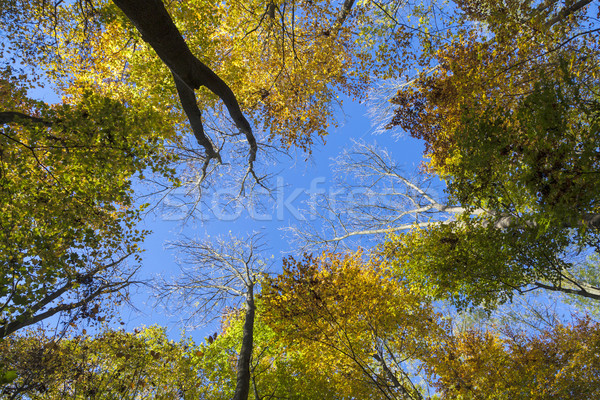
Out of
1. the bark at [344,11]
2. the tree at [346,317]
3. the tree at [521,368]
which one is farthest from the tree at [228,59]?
the tree at [521,368]

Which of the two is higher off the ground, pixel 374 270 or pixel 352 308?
pixel 374 270

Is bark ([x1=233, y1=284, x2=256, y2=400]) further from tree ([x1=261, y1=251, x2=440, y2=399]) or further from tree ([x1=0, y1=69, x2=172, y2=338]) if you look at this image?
tree ([x1=0, y1=69, x2=172, y2=338])

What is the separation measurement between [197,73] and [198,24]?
3863 mm

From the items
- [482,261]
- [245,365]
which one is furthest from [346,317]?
[482,261]

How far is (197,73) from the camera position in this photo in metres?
5.69

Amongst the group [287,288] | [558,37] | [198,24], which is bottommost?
[287,288]

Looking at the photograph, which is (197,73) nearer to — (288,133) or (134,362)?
(288,133)

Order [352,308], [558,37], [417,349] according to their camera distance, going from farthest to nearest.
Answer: [417,349], [352,308], [558,37]

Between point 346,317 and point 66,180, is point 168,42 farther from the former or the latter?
point 346,317

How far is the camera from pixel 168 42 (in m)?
4.79

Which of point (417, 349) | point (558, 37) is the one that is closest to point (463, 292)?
point (417, 349)

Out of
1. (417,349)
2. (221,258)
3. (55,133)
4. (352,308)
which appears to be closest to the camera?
(55,133)

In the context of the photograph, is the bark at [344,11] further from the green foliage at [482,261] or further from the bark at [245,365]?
the bark at [245,365]

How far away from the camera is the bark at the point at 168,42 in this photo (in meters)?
4.18
